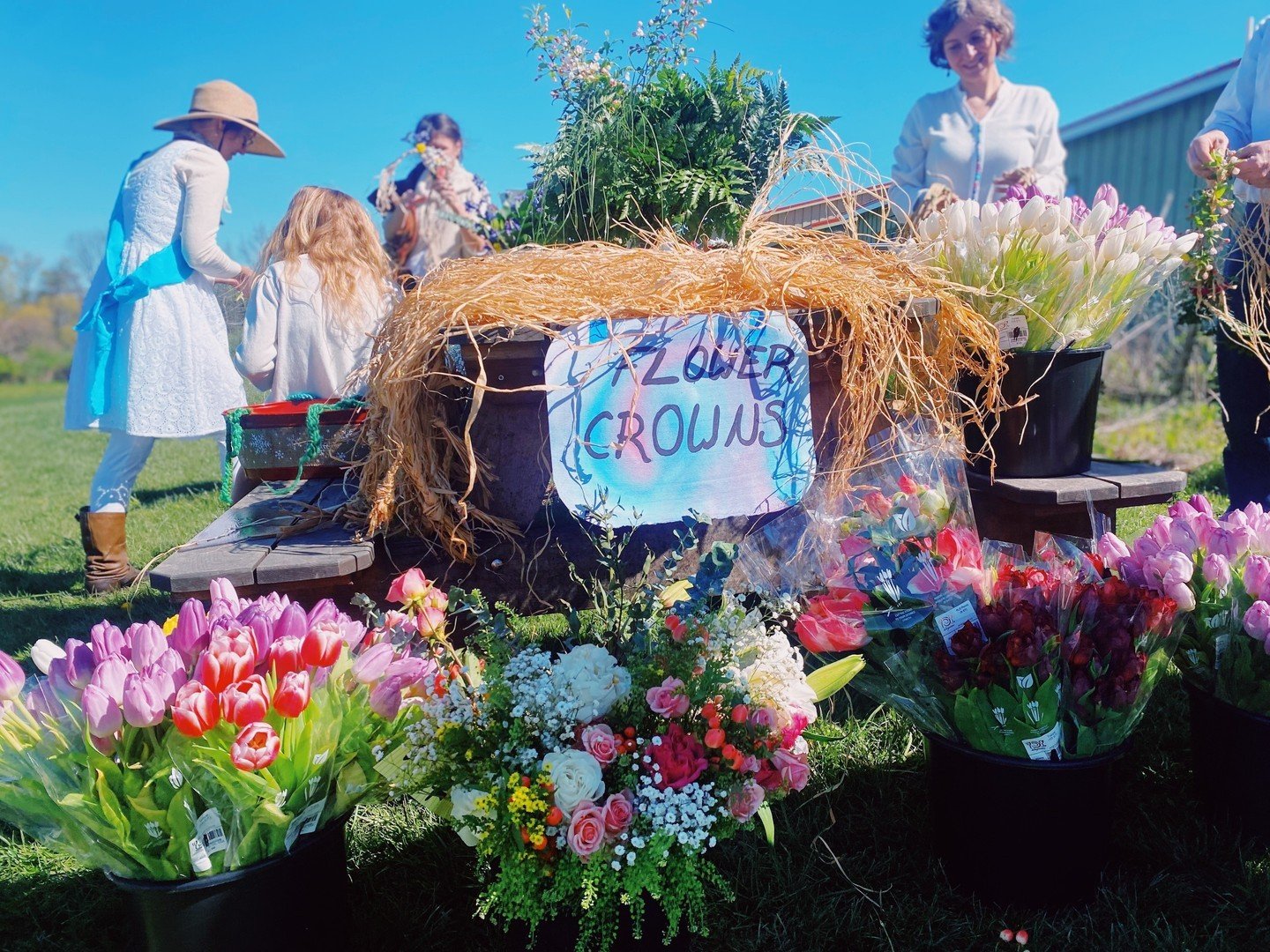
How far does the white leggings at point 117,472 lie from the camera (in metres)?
3.65

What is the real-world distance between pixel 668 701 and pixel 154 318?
3.22 metres

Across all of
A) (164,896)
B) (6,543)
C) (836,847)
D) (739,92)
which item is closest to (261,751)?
(164,896)

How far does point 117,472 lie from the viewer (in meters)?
3.69

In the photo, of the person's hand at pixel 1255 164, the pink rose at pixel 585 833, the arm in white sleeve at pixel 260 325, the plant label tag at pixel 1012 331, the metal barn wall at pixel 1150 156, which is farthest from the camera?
the metal barn wall at pixel 1150 156

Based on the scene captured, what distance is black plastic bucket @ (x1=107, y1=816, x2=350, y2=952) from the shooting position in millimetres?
1246

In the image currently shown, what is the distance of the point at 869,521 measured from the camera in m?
1.77

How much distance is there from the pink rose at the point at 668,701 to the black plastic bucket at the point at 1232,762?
3.65 ft

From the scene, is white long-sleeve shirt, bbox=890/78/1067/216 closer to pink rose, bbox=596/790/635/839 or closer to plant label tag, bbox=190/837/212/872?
pink rose, bbox=596/790/635/839

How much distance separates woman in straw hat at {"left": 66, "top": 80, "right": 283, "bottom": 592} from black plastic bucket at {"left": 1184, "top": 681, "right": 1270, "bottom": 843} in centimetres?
356

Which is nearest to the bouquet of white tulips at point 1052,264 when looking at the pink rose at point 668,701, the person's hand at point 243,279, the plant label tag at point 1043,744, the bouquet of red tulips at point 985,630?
the bouquet of red tulips at point 985,630

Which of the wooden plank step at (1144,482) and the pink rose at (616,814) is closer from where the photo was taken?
the pink rose at (616,814)

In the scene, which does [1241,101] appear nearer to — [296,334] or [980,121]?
[980,121]

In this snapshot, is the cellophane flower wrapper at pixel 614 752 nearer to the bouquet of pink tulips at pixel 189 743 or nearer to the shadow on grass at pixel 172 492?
the bouquet of pink tulips at pixel 189 743

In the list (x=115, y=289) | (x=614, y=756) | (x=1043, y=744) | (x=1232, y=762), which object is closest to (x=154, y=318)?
(x=115, y=289)
